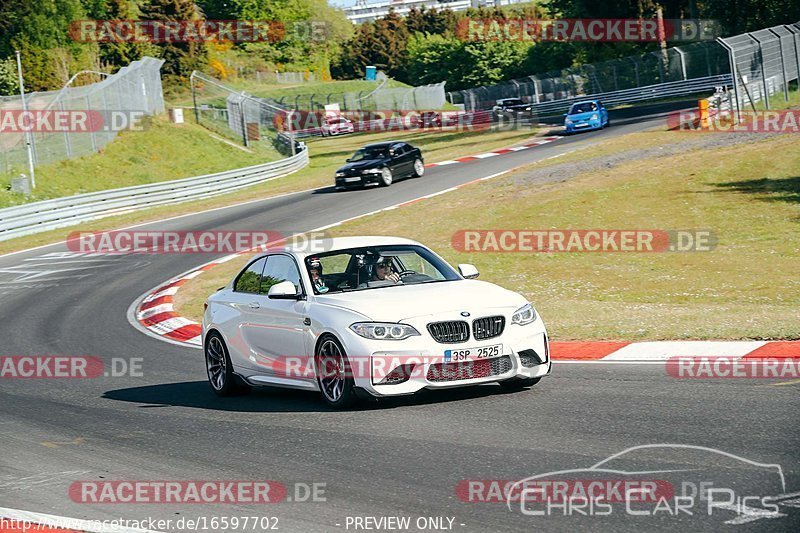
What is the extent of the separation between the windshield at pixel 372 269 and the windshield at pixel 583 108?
4105 centimetres

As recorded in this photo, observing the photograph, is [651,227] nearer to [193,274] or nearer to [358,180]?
[193,274]

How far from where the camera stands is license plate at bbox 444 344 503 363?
920 cm

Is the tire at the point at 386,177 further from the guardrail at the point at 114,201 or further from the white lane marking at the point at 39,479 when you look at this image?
the white lane marking at the point at 39,479

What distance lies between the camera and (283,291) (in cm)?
1012

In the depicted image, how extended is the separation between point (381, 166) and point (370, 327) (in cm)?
2847

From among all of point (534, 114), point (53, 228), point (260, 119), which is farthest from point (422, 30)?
point (53, 228)

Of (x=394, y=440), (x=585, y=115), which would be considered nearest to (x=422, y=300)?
(x=394, y=440)

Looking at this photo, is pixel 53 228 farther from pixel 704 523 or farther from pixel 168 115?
pixel 704 523

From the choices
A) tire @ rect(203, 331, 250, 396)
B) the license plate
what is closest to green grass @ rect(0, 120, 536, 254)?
A: tire @ rect(203, 331, 250, 396)

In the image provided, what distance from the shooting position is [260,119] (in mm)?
59125

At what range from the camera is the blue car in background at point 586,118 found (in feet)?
164

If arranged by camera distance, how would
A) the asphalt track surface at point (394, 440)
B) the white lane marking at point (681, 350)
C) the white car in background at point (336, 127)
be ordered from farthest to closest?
1. the white car in background at point (336, 127)
2. the white lane marking at point (681, 350)
3. the asphalt track surface at point (394, 440)

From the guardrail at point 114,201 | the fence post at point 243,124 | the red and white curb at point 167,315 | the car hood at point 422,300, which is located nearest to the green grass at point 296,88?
the fence post at point 243,124

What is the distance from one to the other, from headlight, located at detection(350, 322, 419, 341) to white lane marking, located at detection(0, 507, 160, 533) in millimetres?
3238
